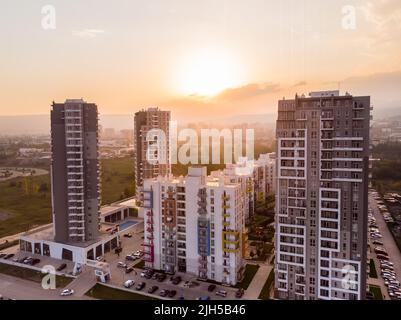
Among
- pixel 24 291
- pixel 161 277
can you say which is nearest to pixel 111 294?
pixel 161 277

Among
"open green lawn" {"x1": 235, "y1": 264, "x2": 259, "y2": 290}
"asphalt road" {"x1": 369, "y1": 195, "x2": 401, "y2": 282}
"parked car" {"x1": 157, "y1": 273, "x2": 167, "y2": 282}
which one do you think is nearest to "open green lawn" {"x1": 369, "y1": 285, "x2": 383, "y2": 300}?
"asphalt road" {"x1": 369, "y1": 195, "x2": 401, "y2": 282}

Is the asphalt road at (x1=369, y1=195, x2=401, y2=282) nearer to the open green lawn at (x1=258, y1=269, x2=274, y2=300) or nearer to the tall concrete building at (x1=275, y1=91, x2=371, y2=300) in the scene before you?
the tall concrete building at (x1=275, y1=91, x2=371, y2=300)

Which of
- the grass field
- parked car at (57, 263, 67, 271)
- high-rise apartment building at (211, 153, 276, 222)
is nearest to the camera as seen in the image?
parked car at (57, 263, 67, 271)

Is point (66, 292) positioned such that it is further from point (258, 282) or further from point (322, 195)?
point (322, 195)

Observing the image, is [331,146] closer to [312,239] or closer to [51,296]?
[312,239]

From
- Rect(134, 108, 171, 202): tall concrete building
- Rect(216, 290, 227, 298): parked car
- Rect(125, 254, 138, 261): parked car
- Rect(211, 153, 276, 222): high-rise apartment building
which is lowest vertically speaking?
Rect(216, 290, 227, 298): parked car

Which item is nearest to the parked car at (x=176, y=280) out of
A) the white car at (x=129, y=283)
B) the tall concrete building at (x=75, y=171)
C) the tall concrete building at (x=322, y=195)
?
the white car at (x=129, y=283)
